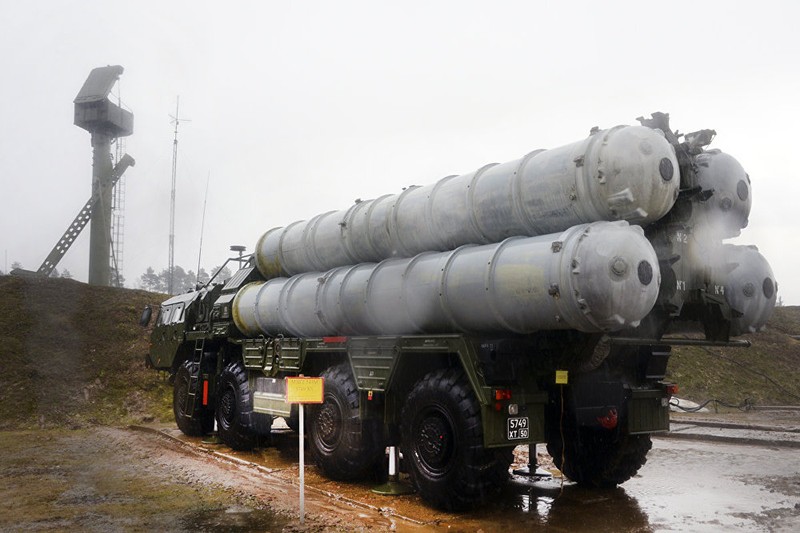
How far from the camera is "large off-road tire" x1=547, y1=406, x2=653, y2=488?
1008 cm

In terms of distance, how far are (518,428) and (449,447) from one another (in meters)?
0.85

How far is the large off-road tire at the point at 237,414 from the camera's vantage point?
1369 centimetres

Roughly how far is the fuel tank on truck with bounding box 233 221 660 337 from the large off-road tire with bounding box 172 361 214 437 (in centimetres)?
579

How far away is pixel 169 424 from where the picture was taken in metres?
20.7

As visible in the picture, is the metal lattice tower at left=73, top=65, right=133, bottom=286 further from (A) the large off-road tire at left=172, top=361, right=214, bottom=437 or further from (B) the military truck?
(B) the military truck

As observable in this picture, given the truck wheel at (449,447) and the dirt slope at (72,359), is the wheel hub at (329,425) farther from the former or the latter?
the dirt slope at (72,359)

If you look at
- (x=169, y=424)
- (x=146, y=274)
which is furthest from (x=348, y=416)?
(x=146, y=274)

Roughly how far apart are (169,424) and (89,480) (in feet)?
31.5

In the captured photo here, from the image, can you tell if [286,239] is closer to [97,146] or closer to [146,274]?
[97,146]

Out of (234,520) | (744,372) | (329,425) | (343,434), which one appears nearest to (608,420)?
(343,434)

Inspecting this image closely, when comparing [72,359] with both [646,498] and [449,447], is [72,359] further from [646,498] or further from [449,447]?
[646,498]

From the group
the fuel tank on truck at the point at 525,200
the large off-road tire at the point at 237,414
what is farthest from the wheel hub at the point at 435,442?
the large off-road tire at the point at 237,414

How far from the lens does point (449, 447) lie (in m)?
8.67

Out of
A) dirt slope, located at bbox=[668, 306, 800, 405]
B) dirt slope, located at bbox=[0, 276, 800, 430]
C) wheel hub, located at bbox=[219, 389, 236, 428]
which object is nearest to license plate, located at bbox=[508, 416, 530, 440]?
wheel hub, located at bbox=[219, 389, 236, 428]
